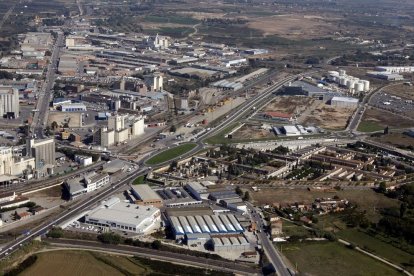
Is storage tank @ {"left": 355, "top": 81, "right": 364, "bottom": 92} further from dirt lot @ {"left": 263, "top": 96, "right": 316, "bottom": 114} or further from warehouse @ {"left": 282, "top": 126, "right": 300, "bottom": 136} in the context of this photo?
warehouse @ {"left": 282, "top": 126, "right": 300, "bottom": 136}

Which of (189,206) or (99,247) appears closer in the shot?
(99,247)

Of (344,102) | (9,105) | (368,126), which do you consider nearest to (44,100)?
(9,105)

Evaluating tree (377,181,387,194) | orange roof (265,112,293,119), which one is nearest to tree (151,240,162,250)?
tree (377,181,387,194)

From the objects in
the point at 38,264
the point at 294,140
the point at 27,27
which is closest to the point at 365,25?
the point at 27,27

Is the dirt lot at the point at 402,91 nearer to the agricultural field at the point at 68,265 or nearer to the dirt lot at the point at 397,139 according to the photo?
the dirt lot at the point at 397,139

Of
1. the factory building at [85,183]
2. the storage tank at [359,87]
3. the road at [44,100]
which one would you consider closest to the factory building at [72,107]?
the road at [44,100]

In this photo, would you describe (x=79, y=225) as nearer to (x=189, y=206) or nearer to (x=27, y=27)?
(x=189, y=206)
